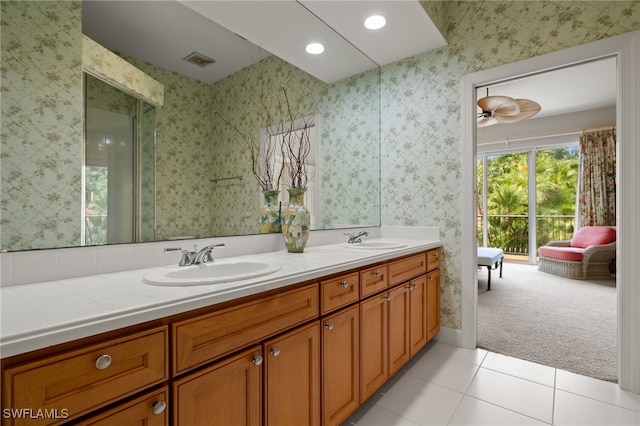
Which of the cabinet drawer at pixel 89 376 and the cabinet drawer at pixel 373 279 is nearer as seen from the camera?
Result: the cabinet drawer at pixel 89 376

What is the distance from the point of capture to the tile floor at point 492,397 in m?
1.56

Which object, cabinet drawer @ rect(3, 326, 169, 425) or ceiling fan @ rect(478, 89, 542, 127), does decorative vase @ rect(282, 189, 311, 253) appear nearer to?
cabinet drawer @ rect(3, 326, 169, 425)

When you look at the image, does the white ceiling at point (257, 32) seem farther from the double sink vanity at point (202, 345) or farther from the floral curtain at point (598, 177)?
the floral curtain at point (598, 177)

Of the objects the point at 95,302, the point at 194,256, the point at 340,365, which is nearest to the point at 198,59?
the point at 194,256

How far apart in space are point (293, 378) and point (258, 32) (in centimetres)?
186

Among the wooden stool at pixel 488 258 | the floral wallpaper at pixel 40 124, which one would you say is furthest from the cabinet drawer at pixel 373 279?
the wooden stool at pixel 488 258

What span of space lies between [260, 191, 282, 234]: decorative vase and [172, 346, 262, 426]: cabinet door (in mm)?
876

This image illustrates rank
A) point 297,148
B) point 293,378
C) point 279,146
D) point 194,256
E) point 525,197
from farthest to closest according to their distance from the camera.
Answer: point 525,197
point 297,148
point 279,146
point 194,256
point 293,378

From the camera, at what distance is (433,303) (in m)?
2.31

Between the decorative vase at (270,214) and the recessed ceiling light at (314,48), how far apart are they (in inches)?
44.3

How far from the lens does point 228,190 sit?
1.58 metres

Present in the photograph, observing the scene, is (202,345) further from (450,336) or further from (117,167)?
(450,336)

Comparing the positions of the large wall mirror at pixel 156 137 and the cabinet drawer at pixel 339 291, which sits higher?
the large wall mirror at pixel 156 137

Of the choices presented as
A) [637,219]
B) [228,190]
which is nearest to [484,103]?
[637,219]
